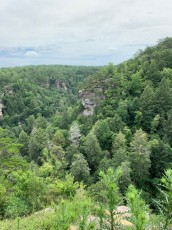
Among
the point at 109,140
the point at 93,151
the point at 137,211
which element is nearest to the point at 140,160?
the point at 93,151

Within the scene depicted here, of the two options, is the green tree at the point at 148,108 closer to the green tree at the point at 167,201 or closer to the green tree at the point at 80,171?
the green tree at the point at 80,171

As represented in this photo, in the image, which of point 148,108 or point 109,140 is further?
point 148,108

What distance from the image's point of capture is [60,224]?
4.08 metres

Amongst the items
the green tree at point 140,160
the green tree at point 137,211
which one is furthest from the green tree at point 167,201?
the green tree at point 140,160

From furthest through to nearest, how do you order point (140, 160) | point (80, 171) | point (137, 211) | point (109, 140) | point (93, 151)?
point (109, 140)
point (93, 151)
point (80, 171)
point (140, 160)
point (137, 211)

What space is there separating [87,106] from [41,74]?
3214 inches

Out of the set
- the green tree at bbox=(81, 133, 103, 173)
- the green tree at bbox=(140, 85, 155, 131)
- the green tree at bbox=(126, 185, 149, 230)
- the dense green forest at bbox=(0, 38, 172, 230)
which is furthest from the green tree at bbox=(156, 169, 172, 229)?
the green tree at bbox=(140, 85, 155, 131)

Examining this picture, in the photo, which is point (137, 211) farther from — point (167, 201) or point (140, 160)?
point (140, 160)

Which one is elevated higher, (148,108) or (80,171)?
(148,108)

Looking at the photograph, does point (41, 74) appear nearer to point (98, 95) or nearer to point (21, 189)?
point (98, 95)

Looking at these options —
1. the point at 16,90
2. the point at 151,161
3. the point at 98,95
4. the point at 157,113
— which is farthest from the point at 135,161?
the point at 16,90

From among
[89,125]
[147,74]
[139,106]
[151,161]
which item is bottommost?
[151,161]

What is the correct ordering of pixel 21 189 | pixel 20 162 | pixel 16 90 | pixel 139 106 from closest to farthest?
1. pixel 21 189
2. pixel 20 162
3. pixel 139 106
4. pixel 16 90

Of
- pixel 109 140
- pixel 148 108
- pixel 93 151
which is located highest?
pixel 148 108
